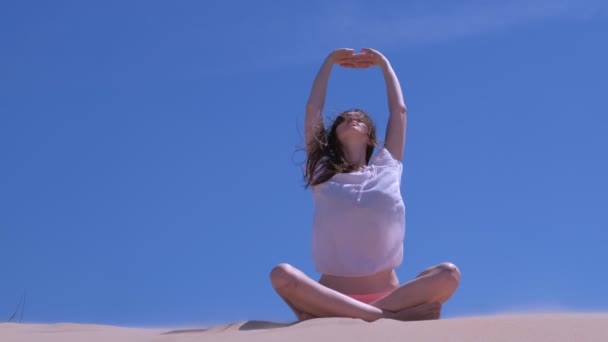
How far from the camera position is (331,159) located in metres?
5.52

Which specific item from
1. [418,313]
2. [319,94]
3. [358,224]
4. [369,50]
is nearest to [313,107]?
[319,94]

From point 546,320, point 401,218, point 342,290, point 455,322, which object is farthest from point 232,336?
point 401,218

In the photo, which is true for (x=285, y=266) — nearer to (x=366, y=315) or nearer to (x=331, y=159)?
(x=366, y=315)

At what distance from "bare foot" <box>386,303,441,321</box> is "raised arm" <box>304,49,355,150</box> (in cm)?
160

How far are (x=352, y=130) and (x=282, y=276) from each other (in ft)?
4.69

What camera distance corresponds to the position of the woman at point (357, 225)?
14.6 ft

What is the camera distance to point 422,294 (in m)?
4.45

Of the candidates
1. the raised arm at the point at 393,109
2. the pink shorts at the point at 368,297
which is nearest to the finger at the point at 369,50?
the raised arm at the point at 393,109

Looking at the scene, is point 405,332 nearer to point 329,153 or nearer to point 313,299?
point 313,299

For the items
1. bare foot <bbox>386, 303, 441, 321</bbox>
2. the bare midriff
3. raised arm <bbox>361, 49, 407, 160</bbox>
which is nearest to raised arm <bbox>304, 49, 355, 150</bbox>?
raised arm <bbox>361, 49, 407, 160</bbox>

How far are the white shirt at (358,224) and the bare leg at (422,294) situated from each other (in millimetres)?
521

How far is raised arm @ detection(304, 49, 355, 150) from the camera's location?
573 centimetres

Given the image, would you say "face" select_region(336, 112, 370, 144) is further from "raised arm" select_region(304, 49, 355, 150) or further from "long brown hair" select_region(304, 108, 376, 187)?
"raised arm" select_region(304, 49, 355, 150)

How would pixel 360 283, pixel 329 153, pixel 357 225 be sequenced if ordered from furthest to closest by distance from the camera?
pixel 329 153
pixel 357 225
pixel 360 283
